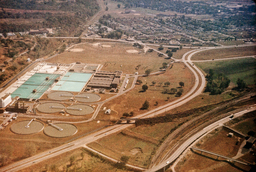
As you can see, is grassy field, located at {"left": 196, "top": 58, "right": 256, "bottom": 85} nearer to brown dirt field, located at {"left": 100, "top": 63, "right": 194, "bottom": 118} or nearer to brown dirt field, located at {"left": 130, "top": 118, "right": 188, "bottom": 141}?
brown dirt field, located at {"left": 100, "top": 63, "right": 194, "bottom": 118}

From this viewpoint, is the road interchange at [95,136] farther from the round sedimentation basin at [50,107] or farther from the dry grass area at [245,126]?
the dry grass area at [245,126]

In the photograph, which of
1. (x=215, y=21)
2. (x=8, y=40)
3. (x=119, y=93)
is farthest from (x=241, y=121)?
(x=215, y=21)

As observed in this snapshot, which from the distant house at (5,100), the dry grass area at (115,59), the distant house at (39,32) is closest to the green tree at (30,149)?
the distant house at (5,100)

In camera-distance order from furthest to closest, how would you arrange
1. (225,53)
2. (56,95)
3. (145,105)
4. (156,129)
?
(225,53) → (56,95) → (145,105) → (156,129)

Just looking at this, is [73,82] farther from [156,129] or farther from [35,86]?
[156,129]

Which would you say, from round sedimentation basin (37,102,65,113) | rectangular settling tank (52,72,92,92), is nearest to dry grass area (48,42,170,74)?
rectangular settling tank (52,72,92,92)

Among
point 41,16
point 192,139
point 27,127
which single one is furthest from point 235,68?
point 41,16
